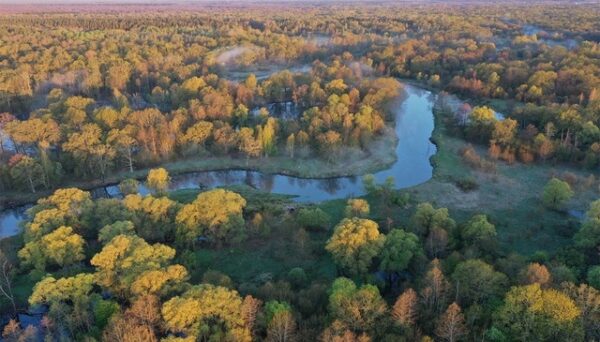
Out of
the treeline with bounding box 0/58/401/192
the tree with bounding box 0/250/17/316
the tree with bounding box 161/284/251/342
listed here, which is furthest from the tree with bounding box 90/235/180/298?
the treeline with bounding box 0/58/401/192

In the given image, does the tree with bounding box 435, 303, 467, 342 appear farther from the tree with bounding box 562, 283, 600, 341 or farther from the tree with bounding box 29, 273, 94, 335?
the tree with bounding box 29, 273, 94, 335

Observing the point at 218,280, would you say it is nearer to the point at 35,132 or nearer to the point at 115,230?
the point at 115,230

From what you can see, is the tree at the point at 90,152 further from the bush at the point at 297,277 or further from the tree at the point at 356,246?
the tree at the point at 356,246

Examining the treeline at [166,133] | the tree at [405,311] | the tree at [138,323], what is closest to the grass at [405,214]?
the treeline at [166,133]

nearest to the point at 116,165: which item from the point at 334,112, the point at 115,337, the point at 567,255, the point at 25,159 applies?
the point at 25,159

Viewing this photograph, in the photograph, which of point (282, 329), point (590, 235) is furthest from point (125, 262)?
point (590, 235)

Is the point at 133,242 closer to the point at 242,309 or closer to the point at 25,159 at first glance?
the point at 242,309

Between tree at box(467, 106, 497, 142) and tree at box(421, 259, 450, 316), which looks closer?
tree at box(421, 259, 450, 316)
